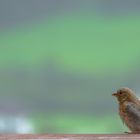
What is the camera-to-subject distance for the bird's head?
12.8 feet

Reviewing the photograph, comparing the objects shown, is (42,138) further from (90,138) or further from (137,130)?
(137,130)

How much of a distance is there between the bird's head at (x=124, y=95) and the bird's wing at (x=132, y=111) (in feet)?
0.26

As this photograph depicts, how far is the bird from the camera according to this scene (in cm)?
367

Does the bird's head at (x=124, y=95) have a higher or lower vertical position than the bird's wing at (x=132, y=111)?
higher

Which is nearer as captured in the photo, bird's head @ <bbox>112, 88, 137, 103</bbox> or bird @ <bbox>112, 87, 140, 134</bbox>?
bird @ <bbox>112, 87, 140, 134</bbox>

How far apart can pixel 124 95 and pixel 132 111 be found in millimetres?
262

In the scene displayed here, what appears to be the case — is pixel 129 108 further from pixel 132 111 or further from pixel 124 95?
pixel 124 95

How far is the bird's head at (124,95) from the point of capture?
154 inches

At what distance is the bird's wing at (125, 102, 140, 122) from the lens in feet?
12.1

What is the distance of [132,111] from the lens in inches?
147

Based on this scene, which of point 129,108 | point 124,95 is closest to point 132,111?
point 129,108

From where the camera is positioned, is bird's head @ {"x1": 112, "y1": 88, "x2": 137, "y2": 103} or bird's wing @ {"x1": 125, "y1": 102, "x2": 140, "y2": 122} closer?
bird's wing @ {"x1": 125, "y1": 102, "x2": 140, "y2": 122}

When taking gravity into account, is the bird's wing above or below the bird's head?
below

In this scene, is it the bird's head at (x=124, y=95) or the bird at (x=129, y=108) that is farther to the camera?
the bird's head at (x=124, y=95)
